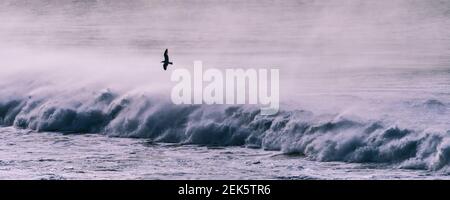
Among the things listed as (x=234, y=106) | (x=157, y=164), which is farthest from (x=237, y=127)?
(x=157, y=164)

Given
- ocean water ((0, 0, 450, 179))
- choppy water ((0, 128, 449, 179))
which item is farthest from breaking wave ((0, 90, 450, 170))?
choppy water ((0, 128, 449, 179))

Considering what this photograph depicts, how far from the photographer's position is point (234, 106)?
3128 cm

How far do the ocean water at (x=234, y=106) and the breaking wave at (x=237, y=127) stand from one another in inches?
1.6

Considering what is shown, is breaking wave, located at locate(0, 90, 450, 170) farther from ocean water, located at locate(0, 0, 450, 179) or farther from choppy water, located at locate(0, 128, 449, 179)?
choppy water, located at locate(0, 128, 449, 179)

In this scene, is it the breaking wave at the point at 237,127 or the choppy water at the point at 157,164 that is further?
the breaking wave at the point at 237,127

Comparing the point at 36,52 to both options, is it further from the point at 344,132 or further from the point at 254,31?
the point at 344,132

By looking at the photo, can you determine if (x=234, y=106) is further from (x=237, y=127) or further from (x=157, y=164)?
(x=157, y=164)

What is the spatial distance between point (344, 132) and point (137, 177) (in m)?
5.66

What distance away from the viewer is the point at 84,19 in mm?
65812

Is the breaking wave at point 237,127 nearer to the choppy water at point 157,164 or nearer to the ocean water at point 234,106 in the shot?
the ocean water at point 234,106

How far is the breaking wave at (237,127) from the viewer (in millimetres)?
26453

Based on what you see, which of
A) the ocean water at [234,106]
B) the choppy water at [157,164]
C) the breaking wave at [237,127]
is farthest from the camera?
the breaking wave at [237,127]

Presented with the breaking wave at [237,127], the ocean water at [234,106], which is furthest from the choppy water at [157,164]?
the breaking wave at [237,127]
